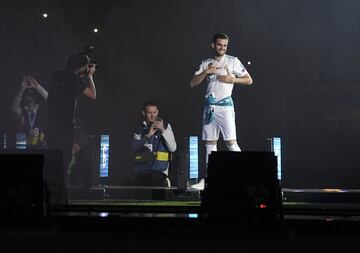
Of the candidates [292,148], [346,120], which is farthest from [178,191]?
[346,120]

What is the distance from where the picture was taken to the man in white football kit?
11.7 meters

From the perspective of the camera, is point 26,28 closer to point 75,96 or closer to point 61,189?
Result: point 75,96

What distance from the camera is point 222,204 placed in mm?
6570

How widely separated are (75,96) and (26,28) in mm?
1860

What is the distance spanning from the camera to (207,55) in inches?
473

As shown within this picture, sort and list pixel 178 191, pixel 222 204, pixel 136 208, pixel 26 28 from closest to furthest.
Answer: pixel 222 204 → pixel 136 208 → pixel 178 191 → pixel 26 28

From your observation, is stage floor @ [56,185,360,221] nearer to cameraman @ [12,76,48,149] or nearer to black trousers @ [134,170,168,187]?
black trousers @ [134,170,168,187]

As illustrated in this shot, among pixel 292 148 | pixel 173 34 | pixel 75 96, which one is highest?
pixel 173 34

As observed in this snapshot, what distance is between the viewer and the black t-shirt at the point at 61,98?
495 inches

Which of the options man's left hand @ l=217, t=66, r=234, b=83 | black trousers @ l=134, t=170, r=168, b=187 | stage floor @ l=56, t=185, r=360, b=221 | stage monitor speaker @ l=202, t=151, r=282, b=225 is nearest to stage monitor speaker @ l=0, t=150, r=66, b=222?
stage monitor speaker @ l=202, t=151, r=282, b=225

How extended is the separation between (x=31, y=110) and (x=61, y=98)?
658 mm

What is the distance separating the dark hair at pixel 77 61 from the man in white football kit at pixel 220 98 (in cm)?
251

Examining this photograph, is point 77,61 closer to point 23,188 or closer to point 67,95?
point 67,95

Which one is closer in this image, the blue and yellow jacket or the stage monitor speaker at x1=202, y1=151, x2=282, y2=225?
the stage monitor speaker at x1=202, y1=151, x2=282, y2=225
